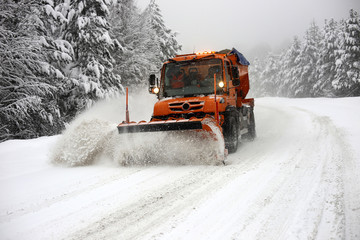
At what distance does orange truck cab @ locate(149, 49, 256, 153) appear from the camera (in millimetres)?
6328

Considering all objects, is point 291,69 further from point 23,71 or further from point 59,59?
point 23,71

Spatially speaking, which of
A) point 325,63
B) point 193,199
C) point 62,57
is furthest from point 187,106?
point 325,63

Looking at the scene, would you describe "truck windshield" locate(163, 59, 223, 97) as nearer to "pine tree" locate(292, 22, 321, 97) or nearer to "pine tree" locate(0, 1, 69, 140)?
"pine tree" locate(0, 1, 69, 140)

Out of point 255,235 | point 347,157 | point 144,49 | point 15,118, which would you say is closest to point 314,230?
point 255,235

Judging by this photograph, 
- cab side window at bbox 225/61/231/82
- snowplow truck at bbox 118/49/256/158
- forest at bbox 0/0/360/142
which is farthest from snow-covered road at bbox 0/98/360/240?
forest at bbox 0/0/360/142

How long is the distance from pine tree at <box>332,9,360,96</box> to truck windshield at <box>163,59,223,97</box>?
102 ft

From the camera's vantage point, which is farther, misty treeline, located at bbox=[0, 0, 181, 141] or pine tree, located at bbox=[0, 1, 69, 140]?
misty treeline, located at bbox=[0, 0, 181, 141]

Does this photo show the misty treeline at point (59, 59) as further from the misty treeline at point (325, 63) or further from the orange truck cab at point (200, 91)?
the misty treeline at point (325, 63)

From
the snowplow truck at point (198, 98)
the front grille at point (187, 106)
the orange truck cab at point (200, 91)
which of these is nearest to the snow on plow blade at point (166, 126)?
the snowplow truck at point (198, 98)

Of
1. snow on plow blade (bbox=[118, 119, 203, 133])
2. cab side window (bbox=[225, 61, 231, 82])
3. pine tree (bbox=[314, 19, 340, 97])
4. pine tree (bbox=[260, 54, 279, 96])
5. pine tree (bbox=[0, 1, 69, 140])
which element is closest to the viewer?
snow on plow blade (bbox=[118, 119, 203, 133])

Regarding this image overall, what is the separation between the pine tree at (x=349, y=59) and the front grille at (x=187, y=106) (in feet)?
106

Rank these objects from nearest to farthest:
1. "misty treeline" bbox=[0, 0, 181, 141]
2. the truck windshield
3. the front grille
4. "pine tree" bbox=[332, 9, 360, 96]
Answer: the front grille
the truck windshield
"misty treeline" bbox=[0, 0, 181, 141]
"pine tree" bbox=[332, 9, 360, 96]

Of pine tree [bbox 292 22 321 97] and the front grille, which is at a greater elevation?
pine tree [bbox 292 22 321 97]

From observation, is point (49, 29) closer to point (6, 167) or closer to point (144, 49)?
point (144, 49)
